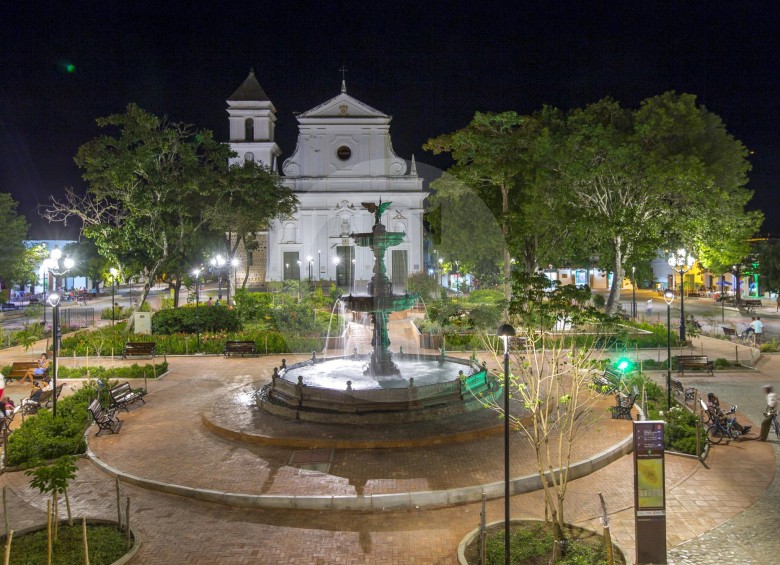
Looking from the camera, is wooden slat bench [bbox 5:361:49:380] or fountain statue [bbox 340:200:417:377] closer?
fountain statue [bbox 340:200:417:377]

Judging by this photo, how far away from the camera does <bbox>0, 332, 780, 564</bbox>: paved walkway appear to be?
7.24m

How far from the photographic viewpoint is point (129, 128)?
83.6 ft

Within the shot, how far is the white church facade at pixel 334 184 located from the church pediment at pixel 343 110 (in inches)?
3.6

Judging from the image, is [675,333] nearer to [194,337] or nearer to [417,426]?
[417,426]

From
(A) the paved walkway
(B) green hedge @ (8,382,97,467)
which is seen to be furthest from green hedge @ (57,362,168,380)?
(A) the paved walkway

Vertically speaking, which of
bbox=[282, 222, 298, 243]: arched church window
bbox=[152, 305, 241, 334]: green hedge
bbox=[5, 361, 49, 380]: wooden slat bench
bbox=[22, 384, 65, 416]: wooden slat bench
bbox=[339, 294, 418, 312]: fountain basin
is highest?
bbox=[282, 222, 298, 243]: arched church window

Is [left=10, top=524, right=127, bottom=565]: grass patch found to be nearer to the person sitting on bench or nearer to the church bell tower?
the person sitting on bench

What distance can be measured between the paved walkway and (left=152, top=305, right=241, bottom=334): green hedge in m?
13.7

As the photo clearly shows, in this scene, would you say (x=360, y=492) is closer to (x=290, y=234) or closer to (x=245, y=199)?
(x=245, y=199)

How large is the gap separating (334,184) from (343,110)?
6.95 m

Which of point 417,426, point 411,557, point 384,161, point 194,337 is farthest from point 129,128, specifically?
point 384,161

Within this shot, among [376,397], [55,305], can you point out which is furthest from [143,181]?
[376,397]

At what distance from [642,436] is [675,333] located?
19288mm

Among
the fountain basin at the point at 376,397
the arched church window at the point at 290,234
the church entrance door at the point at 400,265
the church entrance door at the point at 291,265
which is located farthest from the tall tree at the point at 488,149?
the church entrance door at the point at 291,265
